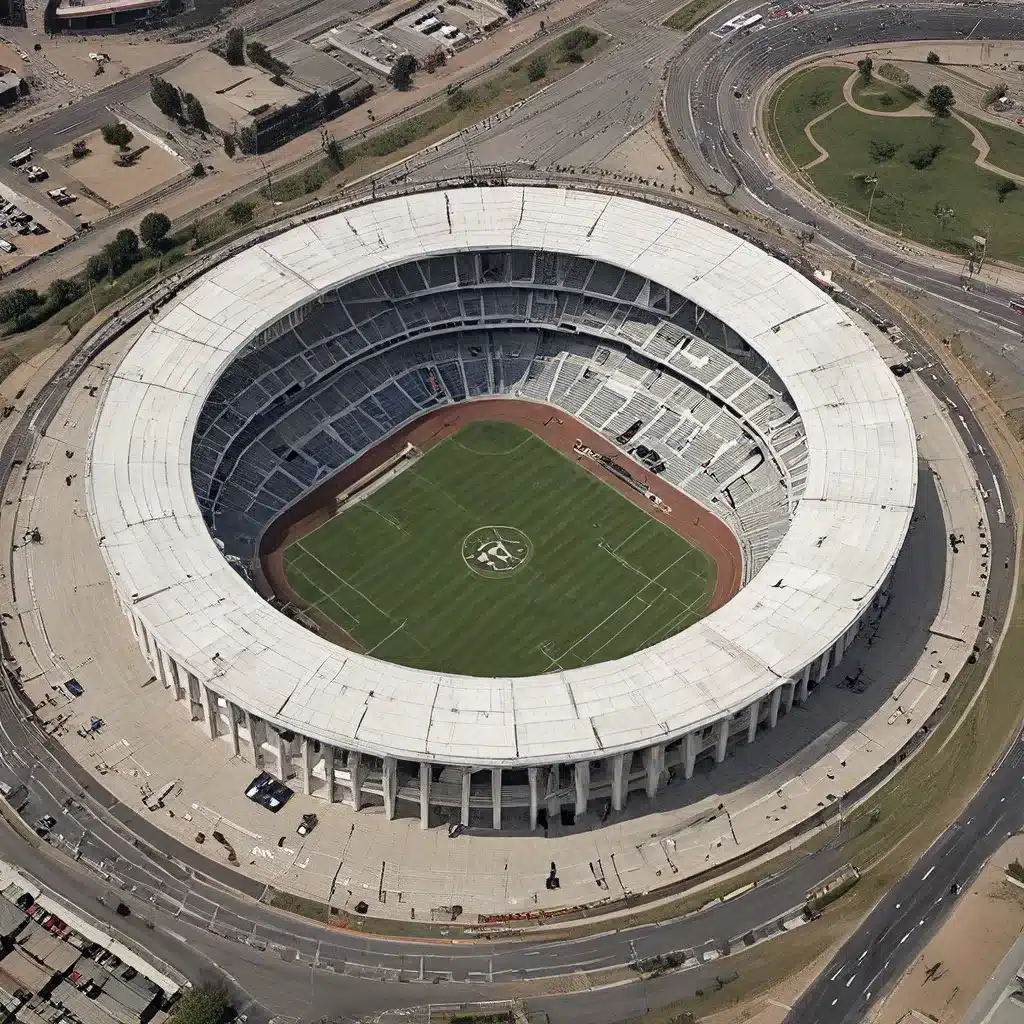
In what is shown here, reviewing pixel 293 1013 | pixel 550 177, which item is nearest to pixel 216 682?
pixel 293 1013

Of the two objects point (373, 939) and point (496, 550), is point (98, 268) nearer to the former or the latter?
point (496, 550)

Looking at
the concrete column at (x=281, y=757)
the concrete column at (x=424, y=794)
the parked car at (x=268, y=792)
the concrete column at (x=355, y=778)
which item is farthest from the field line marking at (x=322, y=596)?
the concrete column at (x=424, y=794)

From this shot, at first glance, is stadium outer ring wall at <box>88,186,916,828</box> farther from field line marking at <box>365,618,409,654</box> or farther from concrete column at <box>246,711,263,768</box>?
field line marking at <box>365,618,409,654</box>

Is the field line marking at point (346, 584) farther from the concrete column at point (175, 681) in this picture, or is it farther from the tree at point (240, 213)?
the tree at point (240, 213)

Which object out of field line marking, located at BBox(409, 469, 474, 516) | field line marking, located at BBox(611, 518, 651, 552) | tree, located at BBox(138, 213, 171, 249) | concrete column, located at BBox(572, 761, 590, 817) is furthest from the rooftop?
tree, located at BBox(138, 213, 171, 249)

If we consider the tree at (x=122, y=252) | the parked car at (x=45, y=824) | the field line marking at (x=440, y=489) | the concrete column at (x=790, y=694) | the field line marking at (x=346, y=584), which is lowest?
the parked car at (x=45, y=824)

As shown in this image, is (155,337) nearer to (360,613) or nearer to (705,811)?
(360,613)
